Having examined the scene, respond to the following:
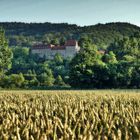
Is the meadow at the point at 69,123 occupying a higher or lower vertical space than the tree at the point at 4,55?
higher

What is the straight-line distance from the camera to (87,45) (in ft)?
552

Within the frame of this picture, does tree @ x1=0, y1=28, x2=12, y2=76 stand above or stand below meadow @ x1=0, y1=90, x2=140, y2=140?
below

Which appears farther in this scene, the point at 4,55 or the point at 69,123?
the point at 4,55

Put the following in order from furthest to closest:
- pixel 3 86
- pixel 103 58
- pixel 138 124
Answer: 1. pixel 103 58
2. pixel 3 86
3. pixel 138 124

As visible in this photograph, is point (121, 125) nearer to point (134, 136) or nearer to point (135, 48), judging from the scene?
point (134, 136)

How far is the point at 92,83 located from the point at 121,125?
10149 cm

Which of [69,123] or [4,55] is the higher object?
[69,123]

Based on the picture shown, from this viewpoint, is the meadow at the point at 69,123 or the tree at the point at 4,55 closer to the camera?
the meadow at the point at 69,123

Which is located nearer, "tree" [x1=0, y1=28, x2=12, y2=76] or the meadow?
the meadow

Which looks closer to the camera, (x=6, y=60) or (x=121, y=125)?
(x=121, y=125)

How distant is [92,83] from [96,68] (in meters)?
6.14

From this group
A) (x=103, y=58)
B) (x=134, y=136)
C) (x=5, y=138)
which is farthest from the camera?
(x=103, y=58)

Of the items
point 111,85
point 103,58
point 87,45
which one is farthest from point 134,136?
point 103,58

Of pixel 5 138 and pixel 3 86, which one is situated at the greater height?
pixel 5 138
